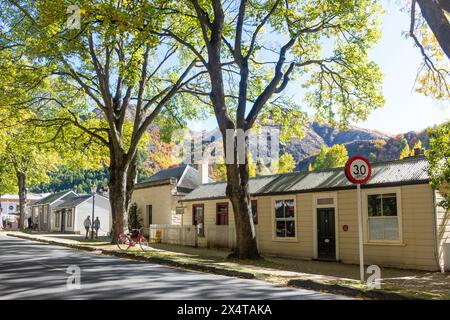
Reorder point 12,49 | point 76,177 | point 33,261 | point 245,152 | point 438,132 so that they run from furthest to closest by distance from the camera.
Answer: point 76,177, point 12,49, point 245,152, point 33,261, point 438,132

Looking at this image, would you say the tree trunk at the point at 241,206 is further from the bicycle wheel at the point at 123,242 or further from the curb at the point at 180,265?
the bicycle wheel at the point at 123,242

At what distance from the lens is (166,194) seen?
33375 mm

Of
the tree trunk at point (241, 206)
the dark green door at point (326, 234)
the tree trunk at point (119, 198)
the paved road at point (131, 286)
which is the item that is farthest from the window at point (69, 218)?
the paved road at point (131, 286)

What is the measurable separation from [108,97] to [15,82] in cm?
460

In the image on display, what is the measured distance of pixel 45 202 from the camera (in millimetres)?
64500

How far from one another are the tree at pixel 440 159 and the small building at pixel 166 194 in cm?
1901

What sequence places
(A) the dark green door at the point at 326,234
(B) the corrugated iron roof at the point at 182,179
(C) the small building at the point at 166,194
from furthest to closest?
(B) the corrugated iron roof at the point at 182,179
(C) the small building at the point at 166,194
(A) the dark green door at the point at 326,234

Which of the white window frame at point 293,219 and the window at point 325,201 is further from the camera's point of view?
the white window frame at point 293,219

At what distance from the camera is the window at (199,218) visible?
89.5 ft

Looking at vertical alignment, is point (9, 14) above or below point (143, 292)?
above

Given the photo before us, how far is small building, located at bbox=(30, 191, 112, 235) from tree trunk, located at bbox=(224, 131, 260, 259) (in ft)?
100
